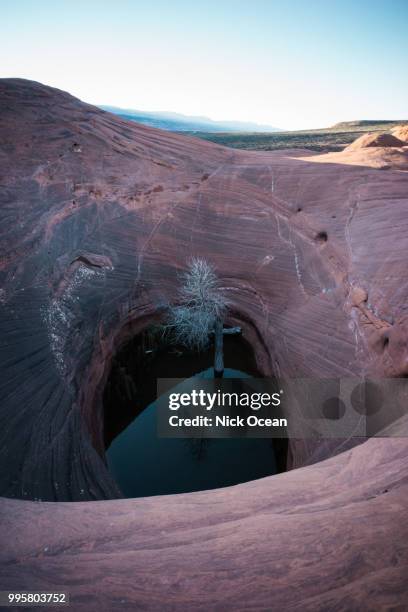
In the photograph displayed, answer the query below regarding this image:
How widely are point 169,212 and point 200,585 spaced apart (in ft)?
36.1

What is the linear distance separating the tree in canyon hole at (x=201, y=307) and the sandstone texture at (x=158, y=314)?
1.80 feet

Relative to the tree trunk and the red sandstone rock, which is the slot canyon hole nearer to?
the tree trunk

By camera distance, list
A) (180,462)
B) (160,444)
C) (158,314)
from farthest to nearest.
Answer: (158,314) < (160,444) < (180,462)

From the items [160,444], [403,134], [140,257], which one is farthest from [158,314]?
[403,134]

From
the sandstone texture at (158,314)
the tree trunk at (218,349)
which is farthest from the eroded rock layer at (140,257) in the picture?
the tree trunk at (218,349)

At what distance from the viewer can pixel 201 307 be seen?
1040 centimetres

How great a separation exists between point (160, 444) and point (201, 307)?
13.6 ft

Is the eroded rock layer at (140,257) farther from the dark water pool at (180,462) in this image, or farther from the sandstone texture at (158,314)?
the dark water pool at (180,462)

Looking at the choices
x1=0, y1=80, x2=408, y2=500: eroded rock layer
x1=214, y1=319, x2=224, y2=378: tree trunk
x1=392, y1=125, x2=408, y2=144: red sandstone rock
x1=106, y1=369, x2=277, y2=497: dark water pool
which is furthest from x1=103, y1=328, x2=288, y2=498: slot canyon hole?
x1=392, y1=125, x2=408, y2=144: red sandstone rock

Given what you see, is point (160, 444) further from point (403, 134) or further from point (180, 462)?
point (403, 134)

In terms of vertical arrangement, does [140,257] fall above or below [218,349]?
above

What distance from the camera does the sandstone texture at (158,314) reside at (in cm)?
209

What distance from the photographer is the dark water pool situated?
8.34 metres

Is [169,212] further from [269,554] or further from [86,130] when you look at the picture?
[269,554]
